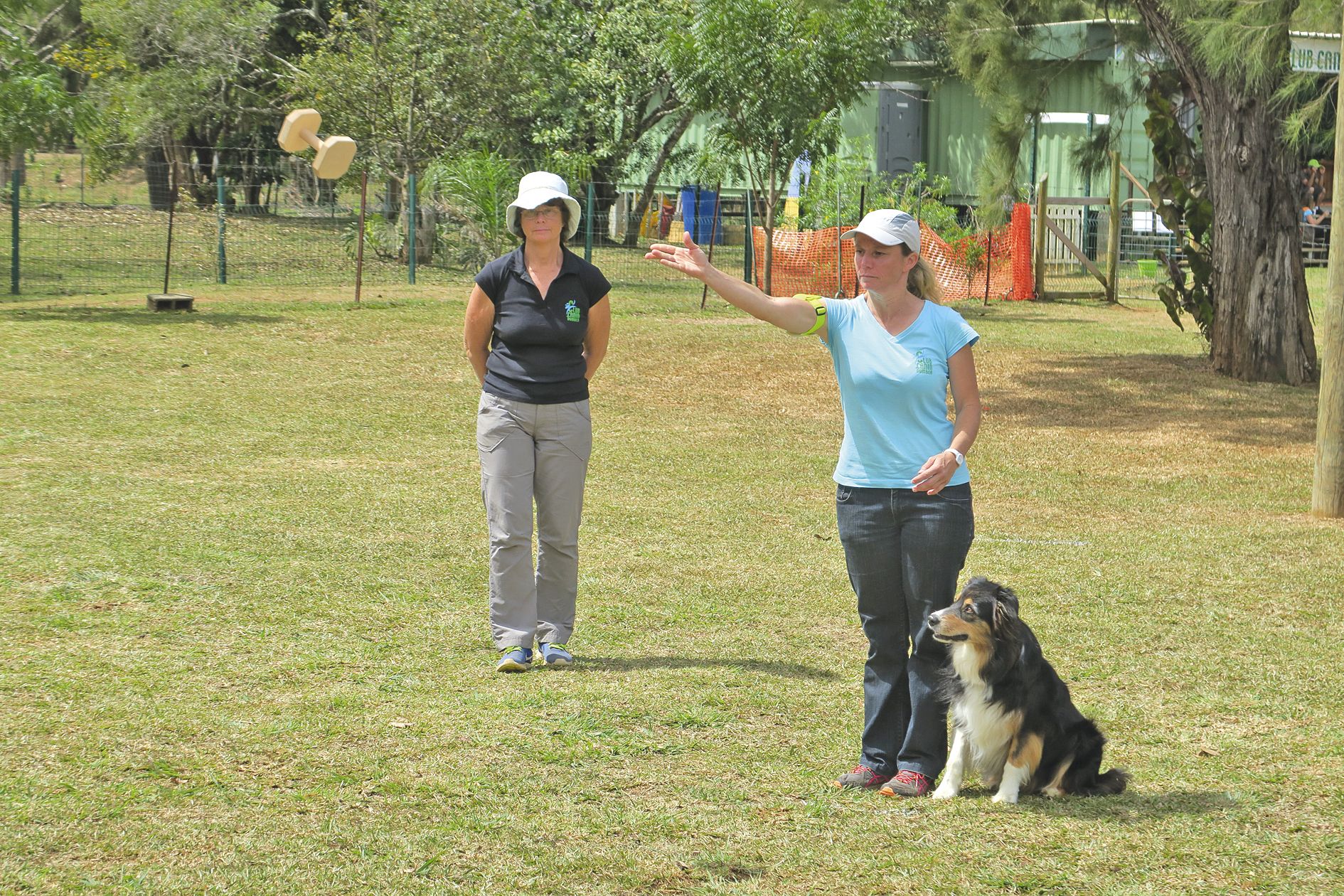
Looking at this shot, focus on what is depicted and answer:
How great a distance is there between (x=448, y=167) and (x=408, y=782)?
21.0 m

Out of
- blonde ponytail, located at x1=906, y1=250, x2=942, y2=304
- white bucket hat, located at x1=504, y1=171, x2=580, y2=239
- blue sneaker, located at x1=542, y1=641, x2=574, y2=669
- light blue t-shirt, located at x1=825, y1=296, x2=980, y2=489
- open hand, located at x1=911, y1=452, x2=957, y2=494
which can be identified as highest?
white bucket hat, located at x1=504, y1=171, x2=580, y2=239

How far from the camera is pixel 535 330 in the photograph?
6289 mm

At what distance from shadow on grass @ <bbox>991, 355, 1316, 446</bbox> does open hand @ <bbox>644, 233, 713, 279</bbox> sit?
9562 mm

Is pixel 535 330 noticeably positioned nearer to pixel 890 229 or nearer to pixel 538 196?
pixel 538 196

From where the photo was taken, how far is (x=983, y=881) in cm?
425

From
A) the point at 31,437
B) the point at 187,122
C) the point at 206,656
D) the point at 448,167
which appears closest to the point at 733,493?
the point at 206,656

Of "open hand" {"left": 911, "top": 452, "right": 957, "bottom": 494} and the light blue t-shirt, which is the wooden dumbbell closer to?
the light blue t-shirt

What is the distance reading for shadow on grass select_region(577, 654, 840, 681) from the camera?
642cm

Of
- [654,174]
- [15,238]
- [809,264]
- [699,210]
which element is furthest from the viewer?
[699,210]

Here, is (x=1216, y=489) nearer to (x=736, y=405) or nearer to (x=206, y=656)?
(x=736, y=405)

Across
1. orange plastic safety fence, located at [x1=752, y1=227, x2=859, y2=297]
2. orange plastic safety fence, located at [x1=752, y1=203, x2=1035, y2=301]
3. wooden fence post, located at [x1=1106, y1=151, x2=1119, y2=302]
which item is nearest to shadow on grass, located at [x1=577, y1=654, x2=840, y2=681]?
orange plastic safety fence, located at [x1=752, y1=227, x2=859, y2=297]

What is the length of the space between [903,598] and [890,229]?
1.21 m

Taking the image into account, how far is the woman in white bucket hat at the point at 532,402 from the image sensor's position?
632 cm

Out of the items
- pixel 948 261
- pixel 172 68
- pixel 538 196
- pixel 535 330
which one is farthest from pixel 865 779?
pixel 172 68
